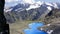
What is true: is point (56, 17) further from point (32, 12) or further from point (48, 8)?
point (32, 12)

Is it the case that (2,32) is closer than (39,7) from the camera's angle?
No

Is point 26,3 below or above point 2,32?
above

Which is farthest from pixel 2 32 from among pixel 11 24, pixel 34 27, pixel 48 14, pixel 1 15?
pixel 48 14

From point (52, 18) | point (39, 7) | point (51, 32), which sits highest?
point (39, 7)
